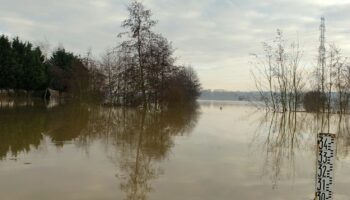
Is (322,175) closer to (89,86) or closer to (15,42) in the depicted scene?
(89,86)

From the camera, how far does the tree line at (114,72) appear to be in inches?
1464

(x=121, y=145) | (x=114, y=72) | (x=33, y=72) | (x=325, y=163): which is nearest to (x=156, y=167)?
(x=121, y=145)

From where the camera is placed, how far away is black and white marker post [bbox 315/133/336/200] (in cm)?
469

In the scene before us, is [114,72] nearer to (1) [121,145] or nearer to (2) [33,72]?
(2) [33,72]

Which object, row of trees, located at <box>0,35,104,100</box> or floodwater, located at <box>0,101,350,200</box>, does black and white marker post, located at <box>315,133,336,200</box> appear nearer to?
floodwater, located at <box>0,101,350,200</box>

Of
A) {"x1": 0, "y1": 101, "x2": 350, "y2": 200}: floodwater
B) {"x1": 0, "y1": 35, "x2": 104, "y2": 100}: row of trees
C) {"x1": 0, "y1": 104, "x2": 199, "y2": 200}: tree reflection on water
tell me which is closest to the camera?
{"x1": 0, "y1": 101, "x2": 350, "y2": 200}: floodwater

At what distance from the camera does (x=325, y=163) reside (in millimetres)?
4707

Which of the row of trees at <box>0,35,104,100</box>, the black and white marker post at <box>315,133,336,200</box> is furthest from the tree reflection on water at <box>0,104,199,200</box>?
the row of trees at <box>0,35,104,100</box>

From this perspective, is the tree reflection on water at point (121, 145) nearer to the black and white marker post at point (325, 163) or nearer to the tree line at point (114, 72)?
the black and white marker post at point (325, 163)

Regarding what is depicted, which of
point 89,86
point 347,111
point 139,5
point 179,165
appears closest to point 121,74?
point 139,5

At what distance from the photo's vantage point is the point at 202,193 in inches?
290

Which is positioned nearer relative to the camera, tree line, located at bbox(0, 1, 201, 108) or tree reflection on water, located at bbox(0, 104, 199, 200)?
tree reflection on water, located at bbox(0, 104, 199, 200)

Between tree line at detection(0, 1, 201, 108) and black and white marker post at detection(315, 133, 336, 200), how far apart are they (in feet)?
107

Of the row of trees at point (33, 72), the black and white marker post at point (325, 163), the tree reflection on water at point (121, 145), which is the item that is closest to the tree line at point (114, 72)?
the row of trees at point (33, 72)
